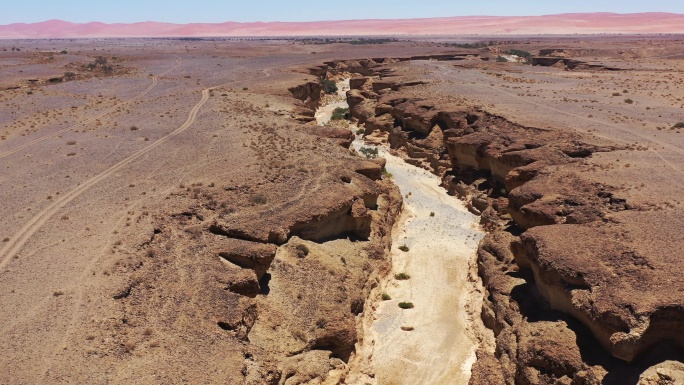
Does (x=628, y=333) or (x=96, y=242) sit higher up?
(x=96, y=242)

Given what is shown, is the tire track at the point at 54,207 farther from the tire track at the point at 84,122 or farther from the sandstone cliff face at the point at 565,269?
the sandstone cliff face at the point at 565,269

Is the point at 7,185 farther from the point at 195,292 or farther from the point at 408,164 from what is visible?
the point at 408,164

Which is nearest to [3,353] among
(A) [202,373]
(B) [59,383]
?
(B) [59,383]

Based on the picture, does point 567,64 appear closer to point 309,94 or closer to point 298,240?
point 309,94

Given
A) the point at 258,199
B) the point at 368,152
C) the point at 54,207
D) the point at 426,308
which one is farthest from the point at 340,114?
the point at 54,207

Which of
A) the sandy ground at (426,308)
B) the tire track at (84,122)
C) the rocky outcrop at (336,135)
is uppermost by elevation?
the tire track at (84,122)

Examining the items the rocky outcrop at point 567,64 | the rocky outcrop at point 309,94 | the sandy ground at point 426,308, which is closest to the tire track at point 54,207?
the sandy ground at point 426,308

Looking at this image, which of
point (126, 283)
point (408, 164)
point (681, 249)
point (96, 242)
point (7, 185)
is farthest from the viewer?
point (408, 164)

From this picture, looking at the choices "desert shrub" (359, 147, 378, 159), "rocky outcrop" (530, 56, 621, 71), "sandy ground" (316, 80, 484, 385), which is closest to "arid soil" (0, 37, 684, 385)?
"sandy ground" (316, 80, 484, 385)
